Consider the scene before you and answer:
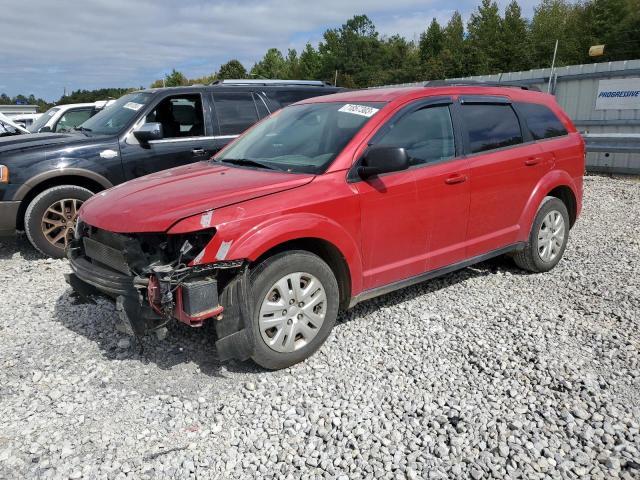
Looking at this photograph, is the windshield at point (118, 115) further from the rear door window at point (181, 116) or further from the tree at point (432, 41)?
the tree at point (432, 41)

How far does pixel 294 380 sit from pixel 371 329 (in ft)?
3.03

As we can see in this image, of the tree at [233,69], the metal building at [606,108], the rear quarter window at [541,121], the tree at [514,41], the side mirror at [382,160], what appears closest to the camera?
the side mirror at [382,160]

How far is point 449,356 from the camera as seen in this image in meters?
3.65

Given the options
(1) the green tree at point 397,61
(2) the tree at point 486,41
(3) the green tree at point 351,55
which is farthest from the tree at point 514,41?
(3) the green tree at point 351,55

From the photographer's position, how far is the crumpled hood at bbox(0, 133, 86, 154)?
19.3 feet

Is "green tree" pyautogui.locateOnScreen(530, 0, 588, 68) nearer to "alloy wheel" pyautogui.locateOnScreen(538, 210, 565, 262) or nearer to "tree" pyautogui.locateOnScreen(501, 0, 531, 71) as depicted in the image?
"tree" pyautogui.locateOnScreen(501, 0, 531, 71)

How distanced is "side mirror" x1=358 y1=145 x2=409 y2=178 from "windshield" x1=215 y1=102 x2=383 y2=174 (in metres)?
0.22

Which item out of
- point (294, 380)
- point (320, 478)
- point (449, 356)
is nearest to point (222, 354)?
point (294, 380)

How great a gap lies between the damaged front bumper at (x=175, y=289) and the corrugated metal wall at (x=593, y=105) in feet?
35.7

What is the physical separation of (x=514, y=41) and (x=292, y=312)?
53.0 metres

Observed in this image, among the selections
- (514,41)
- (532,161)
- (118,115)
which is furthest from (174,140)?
(514,41)

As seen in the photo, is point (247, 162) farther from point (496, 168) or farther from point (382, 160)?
point (496, 168)

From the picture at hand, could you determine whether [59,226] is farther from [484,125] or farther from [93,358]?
[484,125]

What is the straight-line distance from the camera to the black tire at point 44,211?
578 cm
